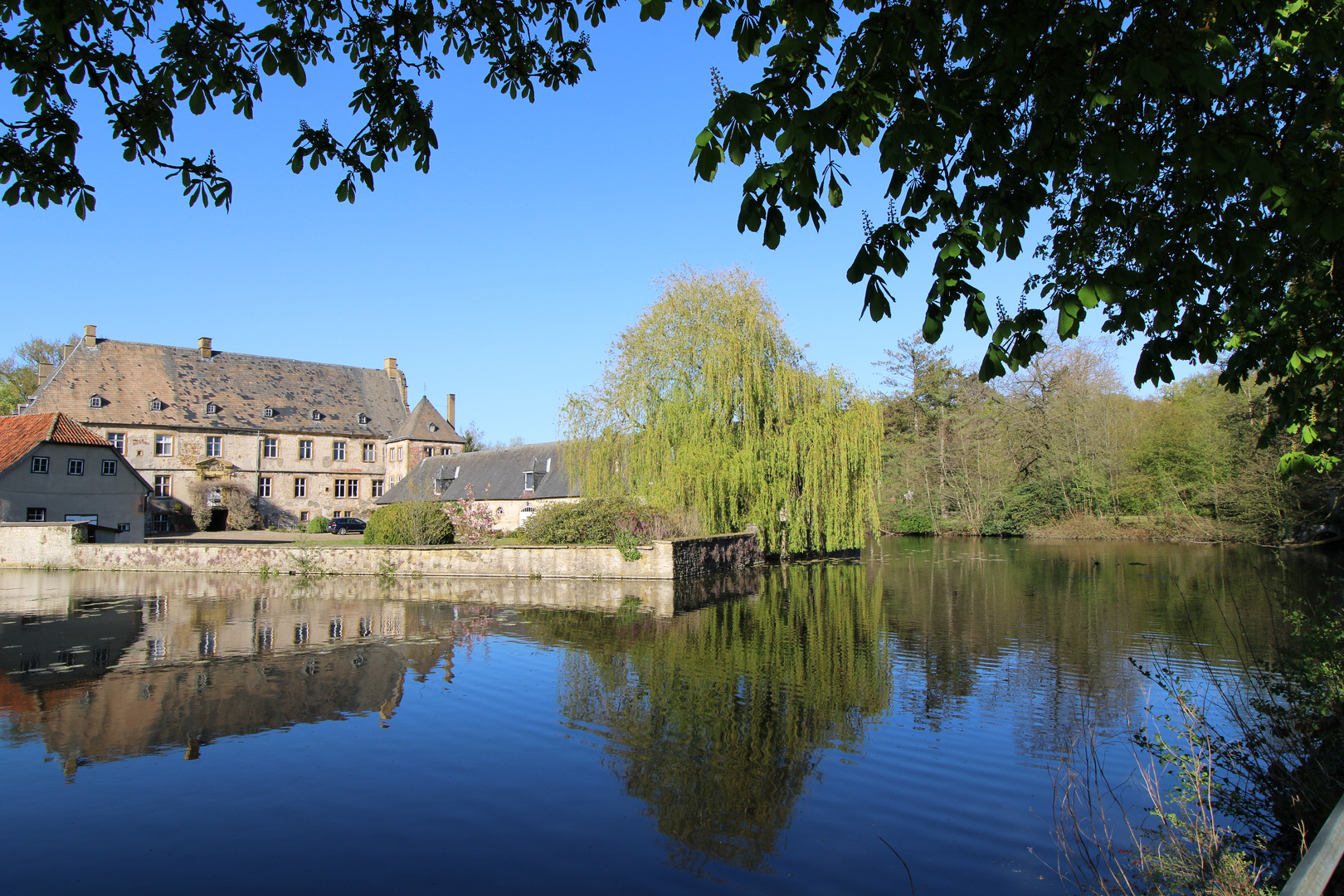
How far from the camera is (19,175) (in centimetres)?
414

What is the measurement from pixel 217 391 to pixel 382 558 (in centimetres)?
2919

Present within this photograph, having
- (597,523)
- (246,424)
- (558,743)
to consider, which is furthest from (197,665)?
(246,424)

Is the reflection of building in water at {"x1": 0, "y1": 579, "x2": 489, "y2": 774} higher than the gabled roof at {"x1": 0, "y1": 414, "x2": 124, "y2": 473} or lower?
lower

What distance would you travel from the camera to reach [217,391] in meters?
45.4

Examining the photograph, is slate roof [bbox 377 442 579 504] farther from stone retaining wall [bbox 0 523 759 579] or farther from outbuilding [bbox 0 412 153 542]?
stone retaining wall [bbox 0 523 759 579]

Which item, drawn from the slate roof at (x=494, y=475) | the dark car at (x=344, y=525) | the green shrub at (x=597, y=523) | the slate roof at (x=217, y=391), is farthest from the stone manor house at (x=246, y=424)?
the green shrub at (x=597, y=523)

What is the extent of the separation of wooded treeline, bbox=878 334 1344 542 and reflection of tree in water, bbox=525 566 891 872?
2166 centimetres

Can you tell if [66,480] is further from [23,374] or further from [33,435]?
[23,374]

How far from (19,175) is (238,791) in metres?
4.30

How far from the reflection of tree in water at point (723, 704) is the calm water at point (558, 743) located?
0.04 m

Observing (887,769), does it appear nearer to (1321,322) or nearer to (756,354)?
Result: (1321,322)

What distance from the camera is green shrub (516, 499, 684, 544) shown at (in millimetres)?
23594

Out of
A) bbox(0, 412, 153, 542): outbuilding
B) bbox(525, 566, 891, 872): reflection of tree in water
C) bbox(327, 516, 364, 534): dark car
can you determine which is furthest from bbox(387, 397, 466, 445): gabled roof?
bbox(525, 566, 891, 872): reflection of tree in water

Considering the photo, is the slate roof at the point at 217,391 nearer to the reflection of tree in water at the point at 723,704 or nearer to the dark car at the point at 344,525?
the dark car at the point at 344,525
